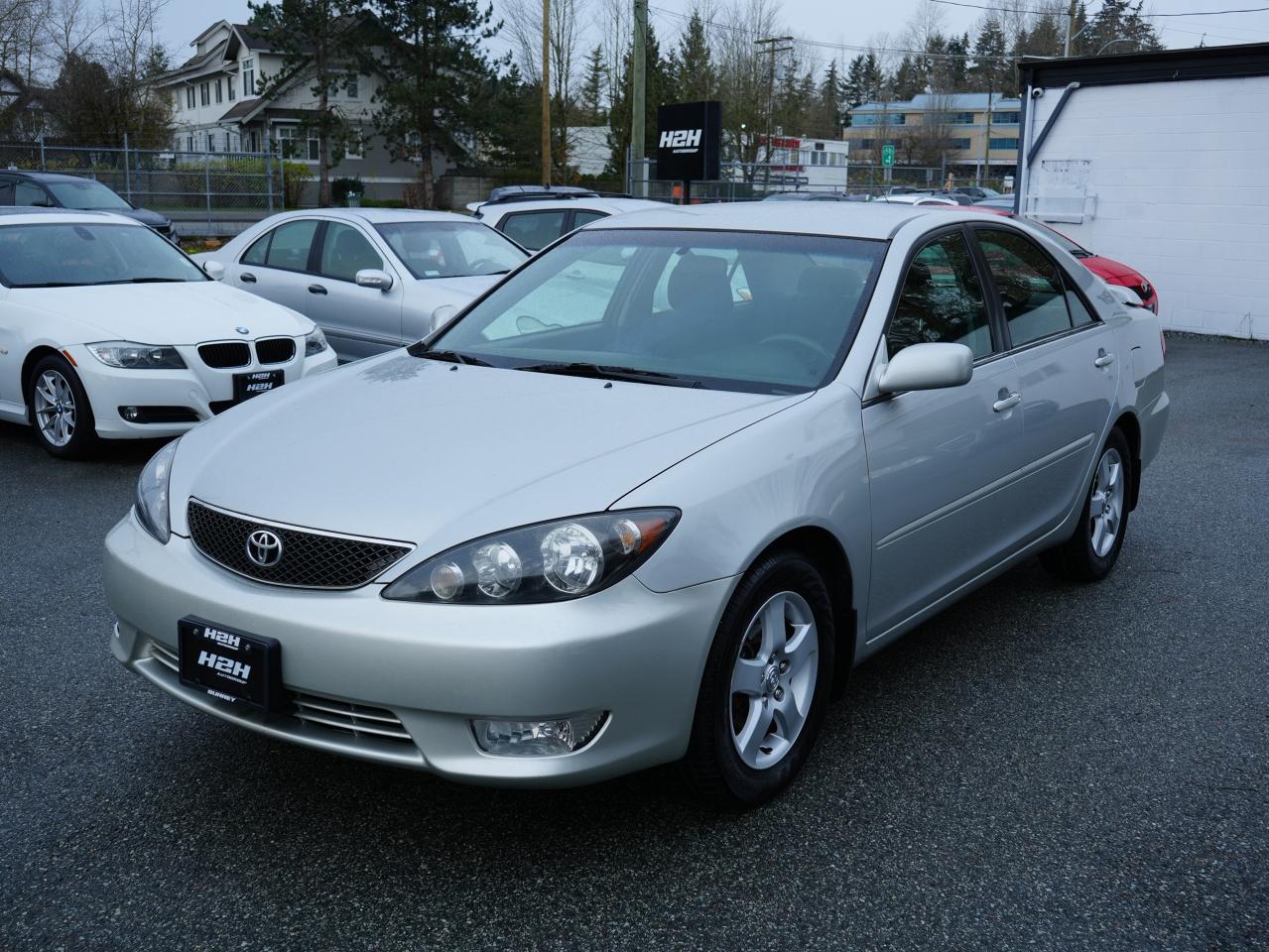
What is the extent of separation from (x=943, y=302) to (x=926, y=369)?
0.70 metres

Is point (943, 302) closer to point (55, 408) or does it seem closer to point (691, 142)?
point (55, 408)

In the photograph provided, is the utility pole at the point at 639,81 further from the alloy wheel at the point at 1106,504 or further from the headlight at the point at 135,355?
the alloy wheel at the point at 1106,504

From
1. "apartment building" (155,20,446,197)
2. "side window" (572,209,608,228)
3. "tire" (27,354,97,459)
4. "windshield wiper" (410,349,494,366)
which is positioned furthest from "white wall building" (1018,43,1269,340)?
"apartment building" (155,20,446,197)

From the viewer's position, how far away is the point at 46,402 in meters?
7.52

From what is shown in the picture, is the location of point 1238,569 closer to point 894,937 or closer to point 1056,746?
point 1056,746

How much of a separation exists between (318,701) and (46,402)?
18.2 feet

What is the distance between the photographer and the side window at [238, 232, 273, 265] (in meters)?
10.2

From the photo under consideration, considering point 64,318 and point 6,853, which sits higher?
point 64,318

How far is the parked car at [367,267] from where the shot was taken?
9195mm

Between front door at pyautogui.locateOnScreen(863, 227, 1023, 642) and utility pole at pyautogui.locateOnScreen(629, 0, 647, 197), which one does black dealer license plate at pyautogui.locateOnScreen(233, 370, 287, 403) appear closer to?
front door at pyautogui.locateOnScreen(863, 227, 1023, 642)

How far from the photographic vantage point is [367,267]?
9.57 m

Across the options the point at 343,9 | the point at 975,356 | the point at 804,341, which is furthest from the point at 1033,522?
the point at 343,9

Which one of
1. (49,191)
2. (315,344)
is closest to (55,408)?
(315,344)

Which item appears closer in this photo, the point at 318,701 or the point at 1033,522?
the point at 318,701
